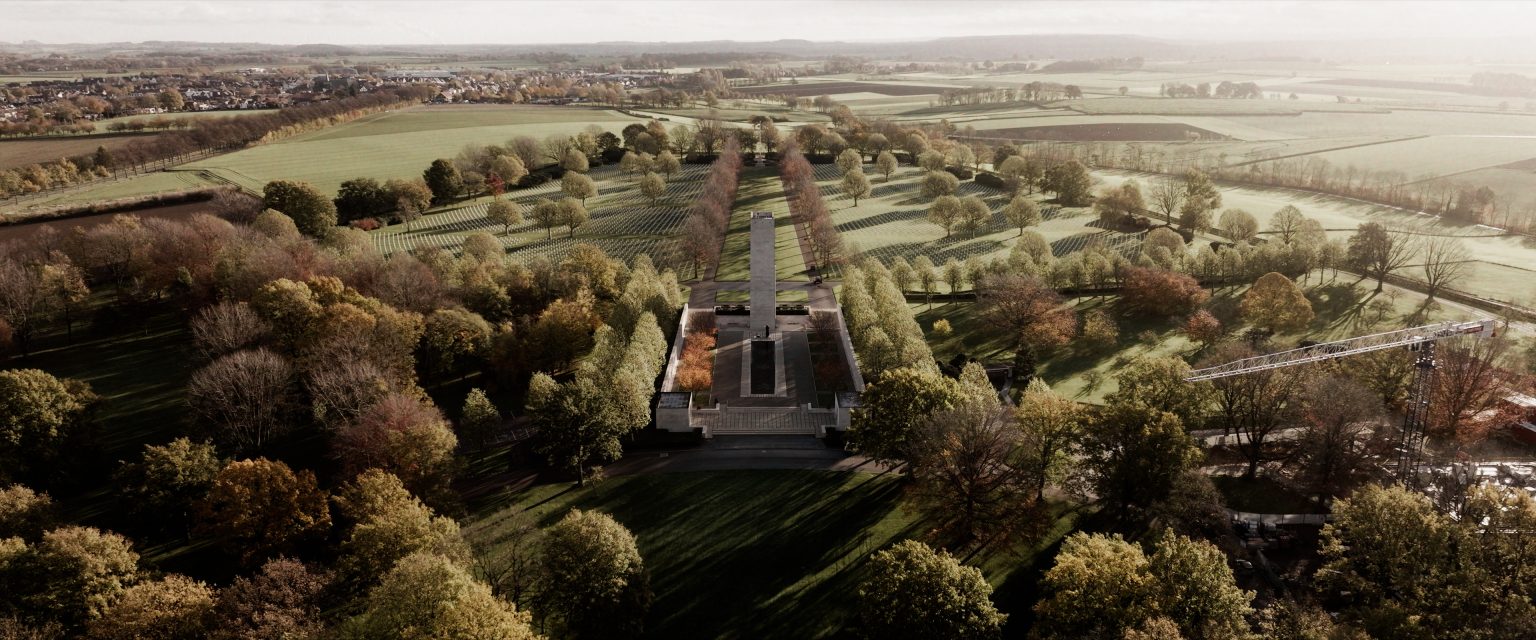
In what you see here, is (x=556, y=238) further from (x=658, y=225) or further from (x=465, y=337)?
(x=465, y=337)

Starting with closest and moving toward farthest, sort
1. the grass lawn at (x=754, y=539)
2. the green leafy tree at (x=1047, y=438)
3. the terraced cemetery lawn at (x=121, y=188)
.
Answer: the grass lawn at (x=754, y=539), the green leafy tree at (x=1047, y=438), the terraced cemetery lawn at (x=121, y=188)

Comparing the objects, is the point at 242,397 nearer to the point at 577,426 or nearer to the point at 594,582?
the point at 577,426

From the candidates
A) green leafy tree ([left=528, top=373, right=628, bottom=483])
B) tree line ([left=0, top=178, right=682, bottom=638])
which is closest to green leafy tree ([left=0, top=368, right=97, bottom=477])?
tree line ([left=0, top=178, right=682, bottom=638])

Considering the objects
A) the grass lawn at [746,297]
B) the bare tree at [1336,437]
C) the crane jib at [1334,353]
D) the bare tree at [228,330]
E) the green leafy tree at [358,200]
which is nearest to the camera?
the bare tree at [1336,437]

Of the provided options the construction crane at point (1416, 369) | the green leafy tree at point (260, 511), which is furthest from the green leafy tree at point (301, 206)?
the construction crane at point (1416, 369)

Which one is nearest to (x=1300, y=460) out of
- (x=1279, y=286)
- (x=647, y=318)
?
(x=1279, y=286)

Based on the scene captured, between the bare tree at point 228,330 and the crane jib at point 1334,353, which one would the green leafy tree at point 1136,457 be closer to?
the crane jib at point 1334,353
